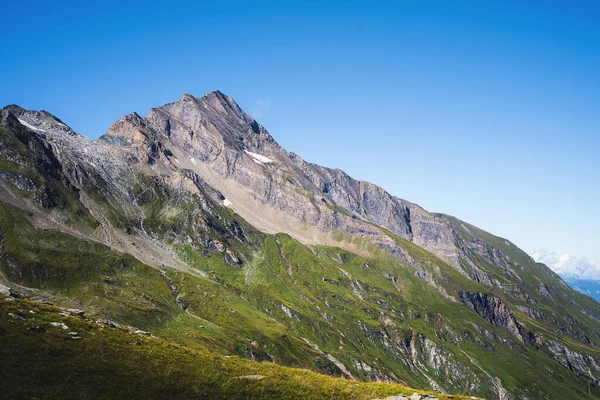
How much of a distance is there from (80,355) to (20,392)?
627 cm

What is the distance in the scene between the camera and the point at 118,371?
25000 mm

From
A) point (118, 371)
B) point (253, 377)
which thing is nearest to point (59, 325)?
point (118, 371)

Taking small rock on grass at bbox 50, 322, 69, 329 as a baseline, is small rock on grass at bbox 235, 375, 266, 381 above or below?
above

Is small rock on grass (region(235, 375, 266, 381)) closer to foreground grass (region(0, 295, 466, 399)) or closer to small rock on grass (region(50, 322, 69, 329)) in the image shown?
foreground grass (region(0, 295, 466, 399))

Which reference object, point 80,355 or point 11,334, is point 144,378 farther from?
point 11,334

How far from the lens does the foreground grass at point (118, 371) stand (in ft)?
72.6

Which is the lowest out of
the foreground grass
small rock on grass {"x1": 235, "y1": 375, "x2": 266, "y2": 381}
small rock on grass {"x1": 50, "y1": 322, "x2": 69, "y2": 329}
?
small rock on grass {"x1": 50, "y1": 322, "x2": 69, "y2": 329}

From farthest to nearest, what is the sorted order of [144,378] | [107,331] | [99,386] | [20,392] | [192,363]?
[107,331] → [192,363] → [144,378] → [99,386] → [20,392]

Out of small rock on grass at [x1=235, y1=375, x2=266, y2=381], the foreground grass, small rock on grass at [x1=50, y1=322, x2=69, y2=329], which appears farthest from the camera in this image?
small rock on grass at [x1=50, y1=322, x2=69, y2=329]

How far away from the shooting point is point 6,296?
3647 centimetres

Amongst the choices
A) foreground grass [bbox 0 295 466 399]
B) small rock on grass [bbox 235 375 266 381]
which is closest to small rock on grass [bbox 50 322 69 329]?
foreground grass [bbox 0 295 466 399]

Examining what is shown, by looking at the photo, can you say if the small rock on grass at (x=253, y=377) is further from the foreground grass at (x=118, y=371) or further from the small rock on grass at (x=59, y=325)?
the small rock on grass at (x=59, y=325)

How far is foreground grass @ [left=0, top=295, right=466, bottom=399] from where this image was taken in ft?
72.6

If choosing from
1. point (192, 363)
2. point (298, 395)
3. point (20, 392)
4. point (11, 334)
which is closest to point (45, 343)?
point (11, 334)
